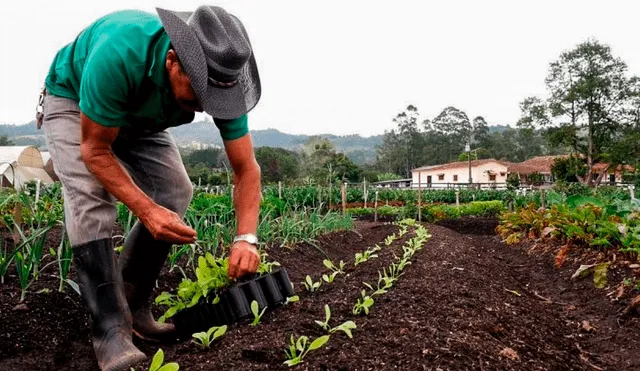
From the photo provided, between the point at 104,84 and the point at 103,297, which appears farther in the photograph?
the point at 103,297

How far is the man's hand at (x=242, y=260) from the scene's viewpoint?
208 cm

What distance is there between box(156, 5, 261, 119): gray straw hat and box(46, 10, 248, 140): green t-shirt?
3.9 inches

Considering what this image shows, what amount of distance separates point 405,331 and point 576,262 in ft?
10.6

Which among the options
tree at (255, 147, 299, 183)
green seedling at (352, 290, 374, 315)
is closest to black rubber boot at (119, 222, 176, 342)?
green seedling at (352, 290, 374, 315)

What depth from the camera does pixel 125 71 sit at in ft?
5.90

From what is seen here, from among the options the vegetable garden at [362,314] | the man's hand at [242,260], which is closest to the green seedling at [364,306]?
the vegetable garden at [362,314]

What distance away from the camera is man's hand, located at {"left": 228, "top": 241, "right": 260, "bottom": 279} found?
6.83 ft

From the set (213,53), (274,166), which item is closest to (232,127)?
(213,53)

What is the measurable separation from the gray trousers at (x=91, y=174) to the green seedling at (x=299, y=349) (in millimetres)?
838

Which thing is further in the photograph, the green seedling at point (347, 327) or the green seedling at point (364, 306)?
the green seedling at point (364, 306)

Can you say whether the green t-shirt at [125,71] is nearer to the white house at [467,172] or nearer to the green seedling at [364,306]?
the green seedling at [364,306]

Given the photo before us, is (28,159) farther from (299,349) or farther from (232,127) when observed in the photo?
(299,349)

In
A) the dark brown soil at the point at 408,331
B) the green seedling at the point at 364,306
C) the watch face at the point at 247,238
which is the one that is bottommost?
the dark brown soil at the point at 408,331

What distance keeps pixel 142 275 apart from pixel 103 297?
36 cm
